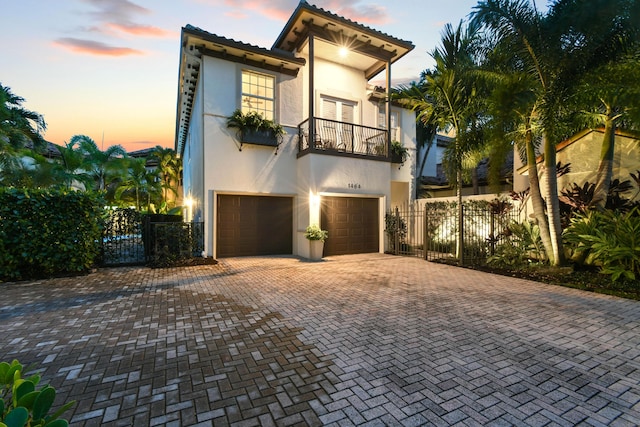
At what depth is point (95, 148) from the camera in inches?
666

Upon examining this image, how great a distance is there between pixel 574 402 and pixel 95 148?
22021 millimetres

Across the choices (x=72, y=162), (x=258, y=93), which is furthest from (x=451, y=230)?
(x=72, y=162)

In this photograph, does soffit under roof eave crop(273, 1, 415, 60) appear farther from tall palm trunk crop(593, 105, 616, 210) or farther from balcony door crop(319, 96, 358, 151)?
tall palm trunk crop(593, 105, 616, 210)

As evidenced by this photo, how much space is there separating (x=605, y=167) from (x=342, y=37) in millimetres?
9401

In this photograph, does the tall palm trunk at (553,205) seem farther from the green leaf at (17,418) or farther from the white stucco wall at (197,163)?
the white stucco wall at (197,163)

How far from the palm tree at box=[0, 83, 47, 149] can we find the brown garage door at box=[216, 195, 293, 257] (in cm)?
769

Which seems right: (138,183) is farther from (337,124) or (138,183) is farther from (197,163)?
(337,124)

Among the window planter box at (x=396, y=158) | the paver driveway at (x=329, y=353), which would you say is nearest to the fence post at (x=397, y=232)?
the window planter box at (x=396, y=158)

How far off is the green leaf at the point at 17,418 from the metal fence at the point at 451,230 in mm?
9665

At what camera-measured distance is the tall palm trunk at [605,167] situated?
23.7 feet

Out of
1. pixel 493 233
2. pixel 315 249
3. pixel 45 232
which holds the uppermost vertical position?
pixel 45 232

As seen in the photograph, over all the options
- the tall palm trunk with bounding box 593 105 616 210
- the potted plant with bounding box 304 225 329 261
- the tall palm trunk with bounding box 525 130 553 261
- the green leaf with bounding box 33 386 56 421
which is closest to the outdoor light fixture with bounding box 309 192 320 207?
the potted plant with bounding box 304 225 329 261

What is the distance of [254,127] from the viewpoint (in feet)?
33.5

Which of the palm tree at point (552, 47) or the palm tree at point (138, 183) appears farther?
the palm tree at point (138, 183)
